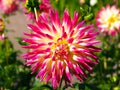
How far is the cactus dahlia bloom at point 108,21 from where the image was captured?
379 centimetres

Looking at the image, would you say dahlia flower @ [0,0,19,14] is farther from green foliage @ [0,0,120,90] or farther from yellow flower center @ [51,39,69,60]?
yellow flower center @ [51,39,69,60]

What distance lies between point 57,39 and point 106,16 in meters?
2.06

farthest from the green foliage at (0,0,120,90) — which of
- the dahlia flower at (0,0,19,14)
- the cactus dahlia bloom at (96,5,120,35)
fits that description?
the dahlia flower at (0,0,19,14)

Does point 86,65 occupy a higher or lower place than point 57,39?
lower

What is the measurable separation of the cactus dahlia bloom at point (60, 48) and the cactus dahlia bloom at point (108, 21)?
190 centimetres

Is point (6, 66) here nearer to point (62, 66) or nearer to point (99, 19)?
point (99, 19)

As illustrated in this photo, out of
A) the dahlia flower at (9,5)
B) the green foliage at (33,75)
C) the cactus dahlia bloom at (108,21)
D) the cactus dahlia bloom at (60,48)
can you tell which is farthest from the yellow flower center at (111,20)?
the cactus dahlia bloom at (60,48)

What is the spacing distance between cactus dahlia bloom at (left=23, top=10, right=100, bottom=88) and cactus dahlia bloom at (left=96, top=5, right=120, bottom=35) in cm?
190

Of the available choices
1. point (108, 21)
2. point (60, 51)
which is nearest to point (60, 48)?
point (60, 51)

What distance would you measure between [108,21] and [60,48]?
79.9 inches

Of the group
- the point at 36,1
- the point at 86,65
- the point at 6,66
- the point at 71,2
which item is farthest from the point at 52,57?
the point at 71,2

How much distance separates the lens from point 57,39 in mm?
1897

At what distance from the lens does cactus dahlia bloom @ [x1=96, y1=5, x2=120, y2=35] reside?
3793 mm

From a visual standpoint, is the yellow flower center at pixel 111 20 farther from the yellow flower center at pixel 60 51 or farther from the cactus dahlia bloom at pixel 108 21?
the yellow flower center at pixel 60 51
